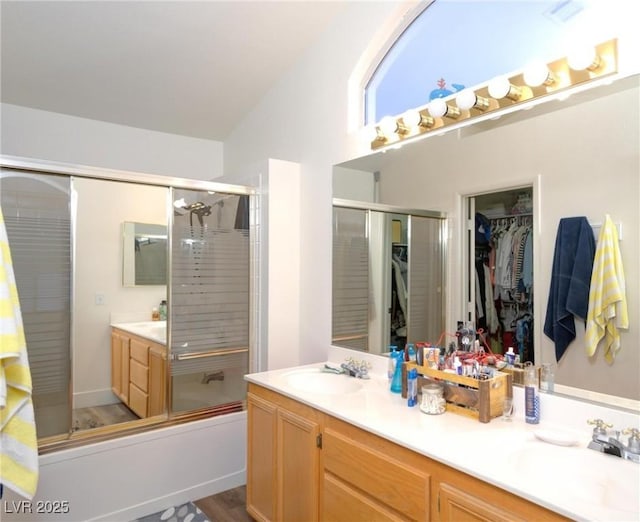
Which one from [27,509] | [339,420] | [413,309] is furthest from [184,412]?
[413,309]

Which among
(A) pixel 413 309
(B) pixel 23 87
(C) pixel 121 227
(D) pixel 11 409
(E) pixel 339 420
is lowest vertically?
(E) pixel 339 420

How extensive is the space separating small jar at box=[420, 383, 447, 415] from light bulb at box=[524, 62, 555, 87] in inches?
50.0

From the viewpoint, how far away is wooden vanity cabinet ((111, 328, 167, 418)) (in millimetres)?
3090

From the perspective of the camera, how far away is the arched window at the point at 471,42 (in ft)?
5.55

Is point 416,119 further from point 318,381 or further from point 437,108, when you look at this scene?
point 318,381

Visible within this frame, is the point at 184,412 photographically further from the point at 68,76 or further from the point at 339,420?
the point at 68,76

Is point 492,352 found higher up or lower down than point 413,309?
lower down

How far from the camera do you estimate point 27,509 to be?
86.6 inches

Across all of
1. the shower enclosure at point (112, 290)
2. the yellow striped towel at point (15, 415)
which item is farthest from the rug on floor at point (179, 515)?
the yellow striped towel at point (15, 415)

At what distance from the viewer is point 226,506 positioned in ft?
8.62

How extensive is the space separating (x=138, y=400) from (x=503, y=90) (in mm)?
3235

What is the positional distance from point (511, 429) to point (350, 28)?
2.35 m

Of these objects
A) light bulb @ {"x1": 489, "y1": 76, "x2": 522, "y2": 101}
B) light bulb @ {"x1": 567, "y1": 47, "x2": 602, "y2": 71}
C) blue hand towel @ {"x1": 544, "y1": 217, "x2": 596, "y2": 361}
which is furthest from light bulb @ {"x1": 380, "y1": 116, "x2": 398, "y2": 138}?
blue hand towel @ {"x1": 544, "y1": 217, "x2": 596, "y2": 361}

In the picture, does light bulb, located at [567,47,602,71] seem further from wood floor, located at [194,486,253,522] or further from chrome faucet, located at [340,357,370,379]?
wood floor, located at [194,486,253,522]
